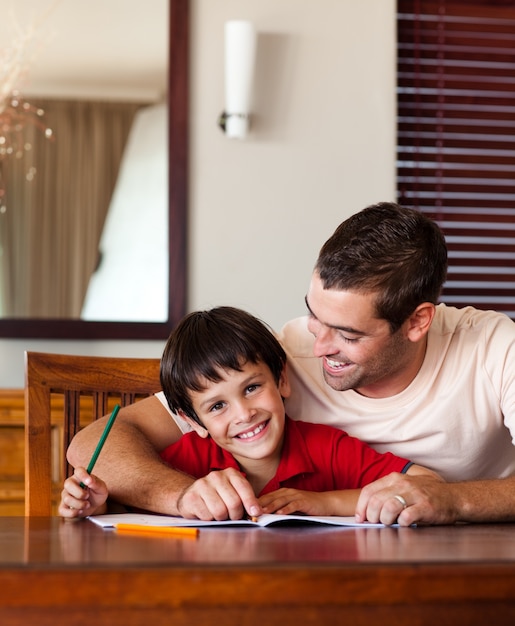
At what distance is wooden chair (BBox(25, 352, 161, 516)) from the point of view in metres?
1.76

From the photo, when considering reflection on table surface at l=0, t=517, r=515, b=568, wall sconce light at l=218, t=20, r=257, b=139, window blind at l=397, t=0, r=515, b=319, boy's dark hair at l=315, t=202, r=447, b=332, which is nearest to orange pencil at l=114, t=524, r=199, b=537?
reflection on table surface at l=0, t=517, r=515, b=568

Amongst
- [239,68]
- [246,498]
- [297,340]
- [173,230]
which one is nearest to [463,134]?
[239,68]

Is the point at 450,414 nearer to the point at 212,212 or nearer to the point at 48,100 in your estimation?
the point at 212,212

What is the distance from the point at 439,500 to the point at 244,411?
402mm

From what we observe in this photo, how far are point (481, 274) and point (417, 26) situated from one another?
912 mm

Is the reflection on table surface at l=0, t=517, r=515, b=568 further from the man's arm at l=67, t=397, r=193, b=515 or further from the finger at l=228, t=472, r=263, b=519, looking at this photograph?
the man's arm at l=67, t=397, r=193, b=515

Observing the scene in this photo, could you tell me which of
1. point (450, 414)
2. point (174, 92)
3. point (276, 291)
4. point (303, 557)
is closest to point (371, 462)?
point (450, 414)

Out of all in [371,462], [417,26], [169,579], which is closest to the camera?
[169,579]

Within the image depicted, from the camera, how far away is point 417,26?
3.25 m

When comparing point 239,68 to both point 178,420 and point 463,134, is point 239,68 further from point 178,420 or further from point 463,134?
point 178,420

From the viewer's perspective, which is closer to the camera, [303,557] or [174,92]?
[303,557]

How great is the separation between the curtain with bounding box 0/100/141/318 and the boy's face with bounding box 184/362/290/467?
53.8 inches

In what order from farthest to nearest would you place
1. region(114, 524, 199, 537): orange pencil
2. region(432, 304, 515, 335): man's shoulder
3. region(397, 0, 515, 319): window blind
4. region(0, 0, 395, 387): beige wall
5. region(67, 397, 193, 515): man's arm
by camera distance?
region(397, 0, 515, 319): window blind, region(0, 0, 395, 387): beige wall, region(432, 304, 515, 335): man's shoulder, region(67, 397, 193, 515): man's arm, region(114, 524, 199, 537): orange pencil

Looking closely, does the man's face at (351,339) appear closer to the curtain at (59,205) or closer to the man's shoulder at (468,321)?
the man's shoulder at (468,321)
